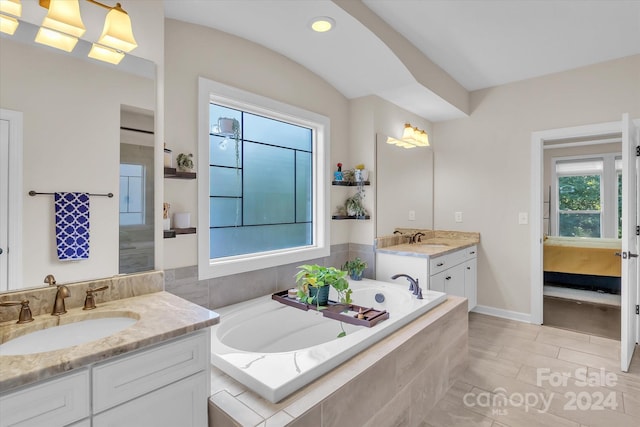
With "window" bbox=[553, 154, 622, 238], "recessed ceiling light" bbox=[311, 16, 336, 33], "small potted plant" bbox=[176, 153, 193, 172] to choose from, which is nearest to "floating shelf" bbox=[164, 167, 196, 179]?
Answer: "small potted plant" bbox=[176, 153, 193, 172]

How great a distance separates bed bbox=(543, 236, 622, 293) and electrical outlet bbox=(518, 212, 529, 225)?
149 cm

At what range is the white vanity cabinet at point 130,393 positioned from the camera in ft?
3.00

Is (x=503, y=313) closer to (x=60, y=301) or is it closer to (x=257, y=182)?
(x=257, y=182)

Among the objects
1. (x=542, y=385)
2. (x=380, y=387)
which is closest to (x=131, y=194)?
(x=380, y=387)

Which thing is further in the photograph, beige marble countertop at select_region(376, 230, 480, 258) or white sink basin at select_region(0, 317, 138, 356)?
beige marble countertop at select_region(376, 230, 480, 258)

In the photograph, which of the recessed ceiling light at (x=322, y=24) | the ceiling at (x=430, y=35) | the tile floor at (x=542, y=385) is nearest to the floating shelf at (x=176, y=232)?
the ceiling at (x=430, y=35)

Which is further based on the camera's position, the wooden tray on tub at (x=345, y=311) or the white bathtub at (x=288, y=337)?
the wooden tray on tub at (x=345, y=311)

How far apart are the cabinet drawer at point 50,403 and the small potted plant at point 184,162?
128 centimetres

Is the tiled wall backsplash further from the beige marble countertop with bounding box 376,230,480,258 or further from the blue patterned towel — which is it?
the blue patterned towel

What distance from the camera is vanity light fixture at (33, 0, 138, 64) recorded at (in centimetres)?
133

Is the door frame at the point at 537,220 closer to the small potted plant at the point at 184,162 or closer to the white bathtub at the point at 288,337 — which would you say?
the white bathtub at the point at 288,337

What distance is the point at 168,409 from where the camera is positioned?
3.85 ft

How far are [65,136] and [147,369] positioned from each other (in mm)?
1010

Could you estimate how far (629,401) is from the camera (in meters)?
2.15
